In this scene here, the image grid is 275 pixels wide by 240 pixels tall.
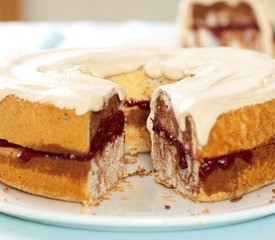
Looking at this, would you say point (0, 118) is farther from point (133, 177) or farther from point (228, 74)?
point (228, 74)

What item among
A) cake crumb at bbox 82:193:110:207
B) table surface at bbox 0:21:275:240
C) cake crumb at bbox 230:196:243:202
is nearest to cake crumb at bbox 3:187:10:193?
table surface at bbox 0:21:275:240

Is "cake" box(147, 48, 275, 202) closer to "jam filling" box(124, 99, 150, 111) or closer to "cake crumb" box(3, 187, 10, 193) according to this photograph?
"jam filling" box(124, 99, 150, 111)

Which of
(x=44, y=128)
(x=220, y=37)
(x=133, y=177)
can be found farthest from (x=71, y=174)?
(x=220, y=37)

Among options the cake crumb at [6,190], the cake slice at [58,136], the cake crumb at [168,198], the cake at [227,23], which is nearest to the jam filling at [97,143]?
the cake slice at [58,136]

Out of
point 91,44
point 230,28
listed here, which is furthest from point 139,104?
point 230,28

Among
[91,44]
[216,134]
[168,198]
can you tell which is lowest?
[91,44]

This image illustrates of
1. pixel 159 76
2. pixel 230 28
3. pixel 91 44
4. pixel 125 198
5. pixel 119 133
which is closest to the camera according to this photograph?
pixel 125 198

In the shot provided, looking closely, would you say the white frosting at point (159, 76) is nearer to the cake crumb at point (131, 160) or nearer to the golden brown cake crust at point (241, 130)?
the golden brown cake crust at point (241, 130)

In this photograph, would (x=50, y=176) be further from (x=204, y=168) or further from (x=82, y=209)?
(x=204, y=168)
